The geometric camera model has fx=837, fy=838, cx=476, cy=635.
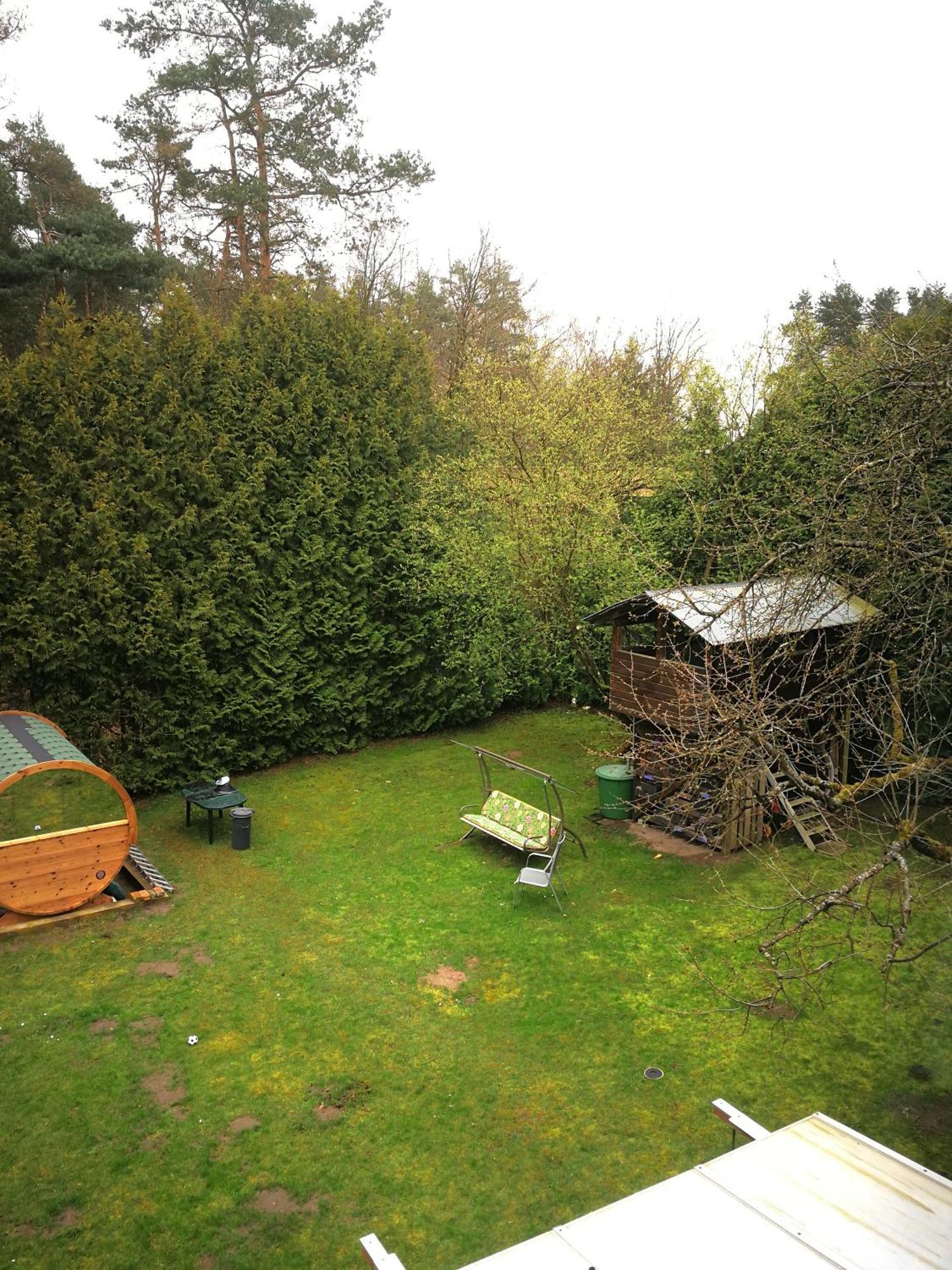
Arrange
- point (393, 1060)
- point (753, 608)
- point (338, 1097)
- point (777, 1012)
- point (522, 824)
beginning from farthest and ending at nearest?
point (522, 824), point (777, 1012), point (753, 608), point (393, 1060), point (338, 1097)

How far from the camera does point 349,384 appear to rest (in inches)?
584

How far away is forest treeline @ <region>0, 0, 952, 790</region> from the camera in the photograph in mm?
11938

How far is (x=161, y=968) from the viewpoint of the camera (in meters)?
8.24

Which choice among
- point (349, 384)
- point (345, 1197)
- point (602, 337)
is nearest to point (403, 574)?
point (349, 384)

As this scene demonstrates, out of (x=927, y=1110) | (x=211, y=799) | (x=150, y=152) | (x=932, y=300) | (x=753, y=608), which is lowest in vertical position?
(x=927, y=1110)

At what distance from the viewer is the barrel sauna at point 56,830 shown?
28.1ft

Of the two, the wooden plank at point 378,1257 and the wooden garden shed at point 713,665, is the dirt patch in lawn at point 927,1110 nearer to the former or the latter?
the wooden garden shed at point 713,665

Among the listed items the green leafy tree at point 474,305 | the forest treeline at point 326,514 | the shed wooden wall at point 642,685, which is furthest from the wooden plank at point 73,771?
the green leafy tree at point 474,305

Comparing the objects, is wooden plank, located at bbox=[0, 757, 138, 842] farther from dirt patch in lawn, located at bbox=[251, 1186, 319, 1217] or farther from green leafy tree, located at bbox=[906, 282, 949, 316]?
green leafy tree, located at bbox=[906, 282, 949, 316]

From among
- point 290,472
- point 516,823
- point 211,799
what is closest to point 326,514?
point 290,472

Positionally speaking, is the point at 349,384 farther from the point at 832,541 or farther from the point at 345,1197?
the point at 345,1197

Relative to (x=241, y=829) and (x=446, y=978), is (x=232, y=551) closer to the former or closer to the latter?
(x=241, y=829)

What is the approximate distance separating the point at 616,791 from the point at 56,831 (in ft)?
23.2

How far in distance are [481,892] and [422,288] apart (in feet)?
75.9
